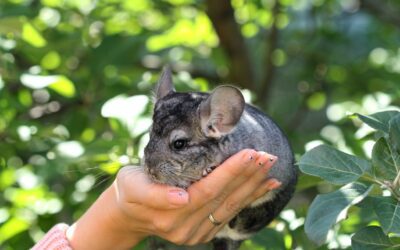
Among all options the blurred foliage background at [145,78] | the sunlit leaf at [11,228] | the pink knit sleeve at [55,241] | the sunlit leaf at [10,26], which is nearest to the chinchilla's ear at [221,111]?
the blurred foliage background at [145,78]

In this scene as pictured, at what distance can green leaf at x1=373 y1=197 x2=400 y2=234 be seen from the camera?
4.76ft

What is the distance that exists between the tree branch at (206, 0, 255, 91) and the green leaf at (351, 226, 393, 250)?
171 cm

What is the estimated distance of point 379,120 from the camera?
5.58 ft

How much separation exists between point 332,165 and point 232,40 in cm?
171

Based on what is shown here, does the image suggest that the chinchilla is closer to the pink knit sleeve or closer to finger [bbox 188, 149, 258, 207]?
finger [bbox 188, 149, 258, 207]

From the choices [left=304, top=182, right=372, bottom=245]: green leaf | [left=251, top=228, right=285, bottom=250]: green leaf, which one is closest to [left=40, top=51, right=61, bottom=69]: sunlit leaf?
[left=251, top=228, right=285, bottom=250]: green leaf

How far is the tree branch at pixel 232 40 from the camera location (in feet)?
10.2

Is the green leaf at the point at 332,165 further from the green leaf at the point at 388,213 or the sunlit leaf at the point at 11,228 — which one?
the sunlit leaf at the point at 11,228

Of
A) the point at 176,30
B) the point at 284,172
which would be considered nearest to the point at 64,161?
the point at 284,172

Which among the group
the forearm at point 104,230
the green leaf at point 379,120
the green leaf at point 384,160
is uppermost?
the green leaf at point 379,120

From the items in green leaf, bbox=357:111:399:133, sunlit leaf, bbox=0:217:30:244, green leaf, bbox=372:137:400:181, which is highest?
green leaf, bbox=357:111:399:133

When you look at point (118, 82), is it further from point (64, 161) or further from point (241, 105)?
point (241, 105)

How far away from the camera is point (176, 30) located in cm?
332

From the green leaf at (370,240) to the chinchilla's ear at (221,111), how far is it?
420mm
